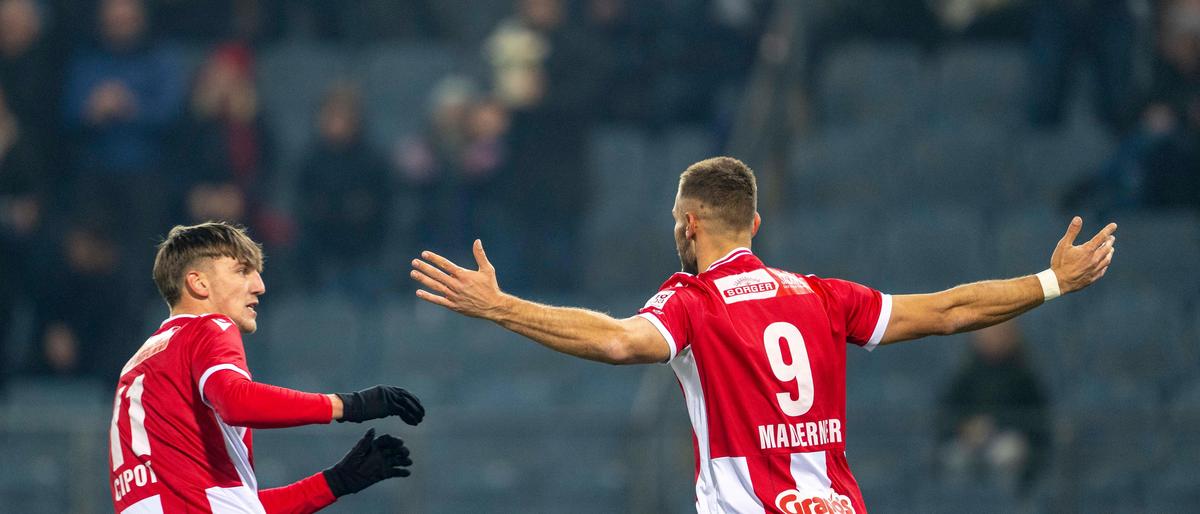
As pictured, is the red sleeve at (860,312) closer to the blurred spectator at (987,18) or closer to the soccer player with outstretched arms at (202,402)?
the soccer player with outstretched arms at (202,402)

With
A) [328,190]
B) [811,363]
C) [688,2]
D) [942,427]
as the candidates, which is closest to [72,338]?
[328,190]

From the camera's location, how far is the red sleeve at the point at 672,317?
4.44 meters

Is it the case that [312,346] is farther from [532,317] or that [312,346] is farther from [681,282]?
[532,317]

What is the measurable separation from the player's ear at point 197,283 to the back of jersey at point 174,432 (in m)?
0.12

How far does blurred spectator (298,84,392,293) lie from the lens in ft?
37.9

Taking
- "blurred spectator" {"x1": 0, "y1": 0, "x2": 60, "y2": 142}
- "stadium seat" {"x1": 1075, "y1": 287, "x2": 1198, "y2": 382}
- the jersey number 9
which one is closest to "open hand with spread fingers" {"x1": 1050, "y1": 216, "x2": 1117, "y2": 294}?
the jersey number 9

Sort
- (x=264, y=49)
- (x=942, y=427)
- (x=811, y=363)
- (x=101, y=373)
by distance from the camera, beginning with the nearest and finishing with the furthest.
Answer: (x=811, y=363)
(x=942, y=427)
(x=101, y=373)
(x=264, y=49)

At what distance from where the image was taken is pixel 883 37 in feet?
41.1

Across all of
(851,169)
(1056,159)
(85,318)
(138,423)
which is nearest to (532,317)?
(138,423)

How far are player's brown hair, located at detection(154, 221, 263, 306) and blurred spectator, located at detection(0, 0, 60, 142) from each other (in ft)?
26.3

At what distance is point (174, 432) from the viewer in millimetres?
4402

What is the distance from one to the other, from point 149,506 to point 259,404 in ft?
1.88

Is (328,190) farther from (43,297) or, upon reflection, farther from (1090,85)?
(1090,85)

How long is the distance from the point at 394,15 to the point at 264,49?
122 cm
